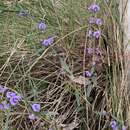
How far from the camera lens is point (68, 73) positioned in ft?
5.92

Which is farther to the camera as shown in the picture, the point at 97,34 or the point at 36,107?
the point at 97,34

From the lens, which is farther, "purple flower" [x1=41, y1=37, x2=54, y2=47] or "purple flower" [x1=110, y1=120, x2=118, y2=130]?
"purple flower" [x1=41, y1=37, x2=54, y2=47]

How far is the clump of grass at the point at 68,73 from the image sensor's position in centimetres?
172

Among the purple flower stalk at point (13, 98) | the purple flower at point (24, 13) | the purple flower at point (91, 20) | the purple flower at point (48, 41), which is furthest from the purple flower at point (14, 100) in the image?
the purple flower at point (24, 13)

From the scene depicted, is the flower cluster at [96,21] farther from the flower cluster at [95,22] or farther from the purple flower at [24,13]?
the purple flower at [24,13]

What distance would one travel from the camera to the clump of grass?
172 centimetres

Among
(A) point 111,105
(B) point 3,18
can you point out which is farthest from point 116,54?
(B) point 3,18

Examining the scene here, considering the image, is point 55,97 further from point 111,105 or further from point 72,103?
point 111,105

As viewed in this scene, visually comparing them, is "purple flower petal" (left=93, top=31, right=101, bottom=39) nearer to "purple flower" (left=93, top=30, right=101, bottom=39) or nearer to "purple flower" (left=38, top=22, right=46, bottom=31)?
"purple flower" (left=93, top=30, right=101, bottom=39)

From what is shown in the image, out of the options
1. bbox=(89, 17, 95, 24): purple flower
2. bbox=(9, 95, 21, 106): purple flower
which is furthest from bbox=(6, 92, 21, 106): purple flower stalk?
bbox=(89, 17, 95, 24): purple flower

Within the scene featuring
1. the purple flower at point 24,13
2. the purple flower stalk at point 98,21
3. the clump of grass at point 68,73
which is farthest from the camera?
the purple flower at point 24,13

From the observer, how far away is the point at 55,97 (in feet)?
5.95

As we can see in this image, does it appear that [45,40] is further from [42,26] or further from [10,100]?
[10,100]

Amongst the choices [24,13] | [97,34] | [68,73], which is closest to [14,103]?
[68,73]
